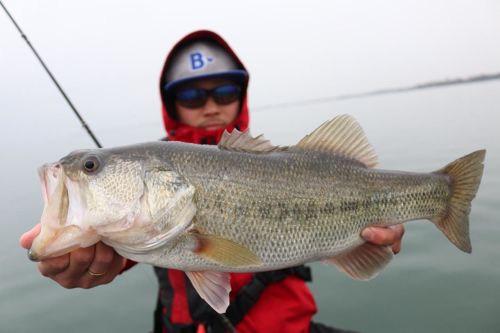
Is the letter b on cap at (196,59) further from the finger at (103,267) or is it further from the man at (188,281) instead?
the finger at (103,267)

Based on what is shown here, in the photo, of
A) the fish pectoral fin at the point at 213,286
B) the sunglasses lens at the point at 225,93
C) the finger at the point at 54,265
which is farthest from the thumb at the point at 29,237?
the sunglasses lens at the point at 225,93

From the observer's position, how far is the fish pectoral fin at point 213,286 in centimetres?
213

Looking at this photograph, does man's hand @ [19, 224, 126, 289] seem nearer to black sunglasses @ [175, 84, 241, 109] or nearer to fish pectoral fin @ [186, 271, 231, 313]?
fish pectoral fin @ [186, 271, 231, 313]

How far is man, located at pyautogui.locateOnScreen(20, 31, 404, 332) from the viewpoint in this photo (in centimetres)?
221

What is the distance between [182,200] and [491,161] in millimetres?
12964

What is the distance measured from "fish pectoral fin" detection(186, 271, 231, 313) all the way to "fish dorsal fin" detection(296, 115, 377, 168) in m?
1.02

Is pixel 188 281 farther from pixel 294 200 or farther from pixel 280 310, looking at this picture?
pixel 294 200

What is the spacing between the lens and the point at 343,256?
2.56 m

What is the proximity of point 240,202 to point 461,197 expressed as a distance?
1.62 metres

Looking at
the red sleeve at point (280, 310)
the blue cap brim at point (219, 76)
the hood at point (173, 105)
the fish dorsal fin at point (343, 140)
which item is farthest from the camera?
the hood at point (173, 105)

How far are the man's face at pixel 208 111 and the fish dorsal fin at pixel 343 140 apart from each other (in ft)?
4.69

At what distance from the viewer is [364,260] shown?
2.58m

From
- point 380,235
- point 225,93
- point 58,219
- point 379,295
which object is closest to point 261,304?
point 380,235

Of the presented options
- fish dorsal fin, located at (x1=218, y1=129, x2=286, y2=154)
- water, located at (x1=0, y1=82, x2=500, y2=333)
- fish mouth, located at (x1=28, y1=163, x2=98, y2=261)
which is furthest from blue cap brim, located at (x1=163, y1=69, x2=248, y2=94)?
water, located at (x1=0, y1=82, x2=500, y2=333)
